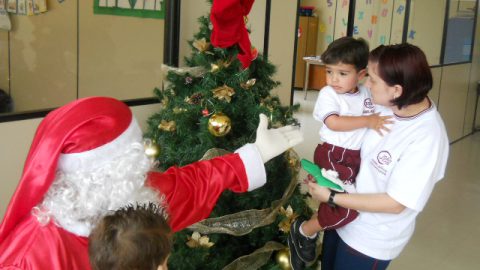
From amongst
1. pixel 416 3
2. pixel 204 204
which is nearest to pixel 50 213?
pixel 204 204

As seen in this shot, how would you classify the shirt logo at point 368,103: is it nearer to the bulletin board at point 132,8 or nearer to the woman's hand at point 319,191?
the woman's hand at point 319,191

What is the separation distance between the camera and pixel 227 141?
1958 millimetres

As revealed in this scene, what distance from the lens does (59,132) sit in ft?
3.46

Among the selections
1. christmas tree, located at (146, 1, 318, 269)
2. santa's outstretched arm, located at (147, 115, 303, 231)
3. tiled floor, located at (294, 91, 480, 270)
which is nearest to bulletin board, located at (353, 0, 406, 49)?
tiled floor, located at (294, 91, 480, 270)

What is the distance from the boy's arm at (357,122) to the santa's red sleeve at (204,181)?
0.38 m

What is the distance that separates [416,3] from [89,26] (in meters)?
4.29

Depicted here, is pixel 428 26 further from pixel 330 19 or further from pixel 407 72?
pixel 407 72

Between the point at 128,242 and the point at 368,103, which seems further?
the point at 368,103

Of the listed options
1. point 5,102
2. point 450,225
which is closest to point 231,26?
point 5,102

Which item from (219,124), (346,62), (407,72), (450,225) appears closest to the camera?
(407,72)

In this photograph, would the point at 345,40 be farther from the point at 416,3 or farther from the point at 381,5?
the point at 381,5

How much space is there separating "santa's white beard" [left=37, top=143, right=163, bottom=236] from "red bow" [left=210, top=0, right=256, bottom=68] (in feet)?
2.53

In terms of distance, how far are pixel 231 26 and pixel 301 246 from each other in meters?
0.90

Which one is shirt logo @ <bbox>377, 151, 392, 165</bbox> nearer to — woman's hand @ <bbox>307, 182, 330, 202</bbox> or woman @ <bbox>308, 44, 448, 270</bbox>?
woman @ <bbox>308, 44, 448, 270</bbox>
